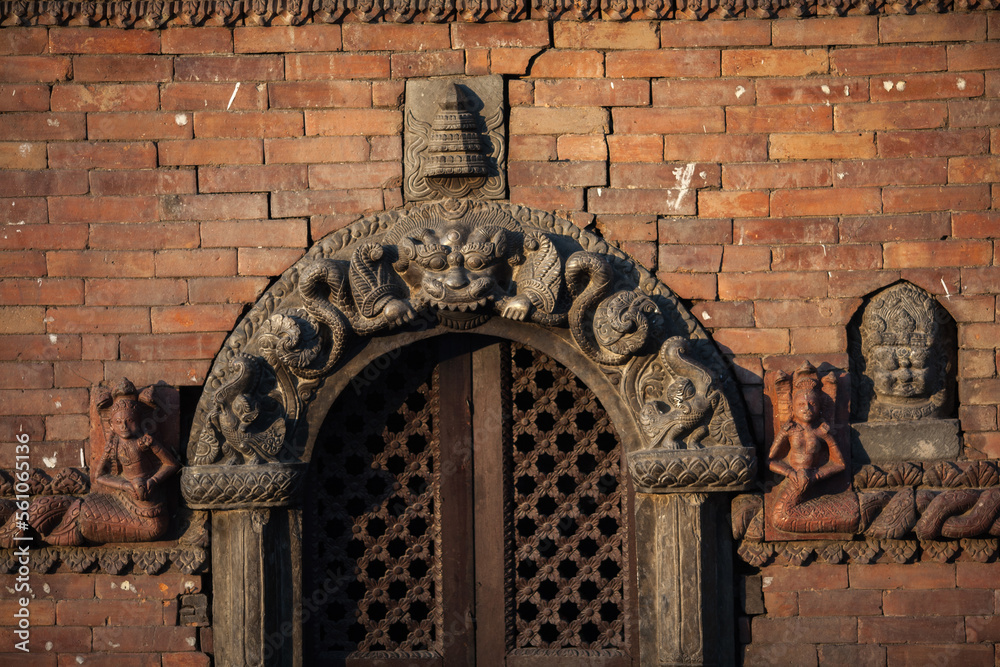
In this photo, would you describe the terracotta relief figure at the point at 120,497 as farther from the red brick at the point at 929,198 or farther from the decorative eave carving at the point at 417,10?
the red brick at the point at 929,198

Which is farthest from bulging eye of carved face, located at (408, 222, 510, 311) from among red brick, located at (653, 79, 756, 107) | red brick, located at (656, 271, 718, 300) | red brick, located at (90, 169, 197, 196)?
red brick, located at (90, 169, 197, 196)

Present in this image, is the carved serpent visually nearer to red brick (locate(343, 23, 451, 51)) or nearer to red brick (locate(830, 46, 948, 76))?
red brick (locate(343, 23, 451, 51))

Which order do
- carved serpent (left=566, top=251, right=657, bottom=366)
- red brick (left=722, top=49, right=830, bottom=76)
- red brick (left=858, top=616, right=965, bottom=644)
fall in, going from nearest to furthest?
carved serpent (left=566, top=251, right=657, bottom=366), red brick (left=858, top=616, right=965, bottom=644), red brick (left=722, top=49, right=830, bottom=76)

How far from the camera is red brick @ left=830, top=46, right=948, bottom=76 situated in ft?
13.6

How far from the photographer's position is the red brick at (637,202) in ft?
13.6

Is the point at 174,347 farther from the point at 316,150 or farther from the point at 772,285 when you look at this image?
the point at 772,285

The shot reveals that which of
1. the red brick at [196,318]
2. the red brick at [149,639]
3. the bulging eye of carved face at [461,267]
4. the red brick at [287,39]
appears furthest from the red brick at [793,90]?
the red brick at [149,639]

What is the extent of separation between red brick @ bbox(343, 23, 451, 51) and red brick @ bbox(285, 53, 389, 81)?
0.04m

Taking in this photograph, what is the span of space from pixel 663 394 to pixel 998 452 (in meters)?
1.38

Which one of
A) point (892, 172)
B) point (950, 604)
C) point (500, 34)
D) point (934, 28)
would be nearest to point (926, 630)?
point (950, 604)

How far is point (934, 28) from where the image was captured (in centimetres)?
416

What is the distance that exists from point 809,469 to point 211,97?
2.85 meters

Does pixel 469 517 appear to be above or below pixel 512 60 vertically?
below

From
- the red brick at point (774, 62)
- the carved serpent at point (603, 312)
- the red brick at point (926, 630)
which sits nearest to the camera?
the carved serpent at point (603, 312)
